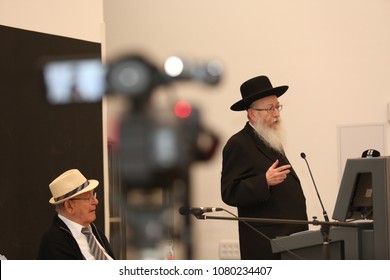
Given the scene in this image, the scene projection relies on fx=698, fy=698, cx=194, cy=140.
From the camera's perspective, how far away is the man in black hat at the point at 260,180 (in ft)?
9.86

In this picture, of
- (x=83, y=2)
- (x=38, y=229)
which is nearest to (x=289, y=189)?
(x=38, y=229)

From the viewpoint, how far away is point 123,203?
4789mm

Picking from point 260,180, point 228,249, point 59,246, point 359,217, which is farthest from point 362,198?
point 228,249

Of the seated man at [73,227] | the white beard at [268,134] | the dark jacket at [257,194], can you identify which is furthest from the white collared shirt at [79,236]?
the white beard at [268,134]

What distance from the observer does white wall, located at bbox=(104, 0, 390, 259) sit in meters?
4.05

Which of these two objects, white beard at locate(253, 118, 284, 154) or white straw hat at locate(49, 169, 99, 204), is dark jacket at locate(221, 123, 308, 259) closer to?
white beard at locate(253, 118, 284, 154)

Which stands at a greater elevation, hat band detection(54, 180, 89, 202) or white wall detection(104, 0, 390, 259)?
white wall detection(104, 0, 390, 259)

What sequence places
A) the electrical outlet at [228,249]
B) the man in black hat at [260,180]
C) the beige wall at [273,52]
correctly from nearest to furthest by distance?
the man in black hat at [260,180]
the beige wall at [273,52]
the electrical outlet at [228,249]

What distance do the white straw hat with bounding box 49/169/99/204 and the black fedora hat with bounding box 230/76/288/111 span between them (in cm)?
82

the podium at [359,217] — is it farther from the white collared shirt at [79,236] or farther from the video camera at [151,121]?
the video camera at [151,121]

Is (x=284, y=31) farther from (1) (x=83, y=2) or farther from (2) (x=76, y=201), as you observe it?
(2) (x=76, y=201)

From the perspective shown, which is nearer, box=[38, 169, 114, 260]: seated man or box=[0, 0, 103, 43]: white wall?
box=[38, 169, 114, 260]: seated man

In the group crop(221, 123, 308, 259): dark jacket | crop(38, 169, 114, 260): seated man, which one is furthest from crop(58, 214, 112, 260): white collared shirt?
crop(221, 123, 308, 259): dark jacket
